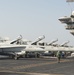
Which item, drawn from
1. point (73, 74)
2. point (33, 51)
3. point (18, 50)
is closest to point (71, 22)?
point (33, 51)

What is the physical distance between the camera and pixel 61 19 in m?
106

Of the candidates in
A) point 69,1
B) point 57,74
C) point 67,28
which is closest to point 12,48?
point 69,1

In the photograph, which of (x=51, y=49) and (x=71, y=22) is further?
(x=71, y=22)

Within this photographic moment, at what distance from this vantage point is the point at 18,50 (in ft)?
209

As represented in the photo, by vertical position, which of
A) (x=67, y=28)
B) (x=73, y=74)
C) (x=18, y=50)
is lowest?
(x=73, y=74)

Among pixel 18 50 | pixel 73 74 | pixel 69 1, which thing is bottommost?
pixel 73 74

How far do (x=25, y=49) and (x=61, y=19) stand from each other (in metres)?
41.7

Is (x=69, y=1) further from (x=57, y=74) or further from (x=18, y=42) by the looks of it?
(x=57, y=74)

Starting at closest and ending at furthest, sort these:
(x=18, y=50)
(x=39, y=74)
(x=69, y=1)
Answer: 1. (x=39, y=74)
2. (x=18, y=50)
3. (x=69, y=1)

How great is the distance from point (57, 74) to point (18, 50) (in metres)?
43.5

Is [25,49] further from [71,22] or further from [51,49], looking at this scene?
[71,22]

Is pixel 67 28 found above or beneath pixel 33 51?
above

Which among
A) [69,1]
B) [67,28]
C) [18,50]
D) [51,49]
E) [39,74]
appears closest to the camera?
[39,74]

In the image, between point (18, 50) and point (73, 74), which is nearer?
point (73, 74)
